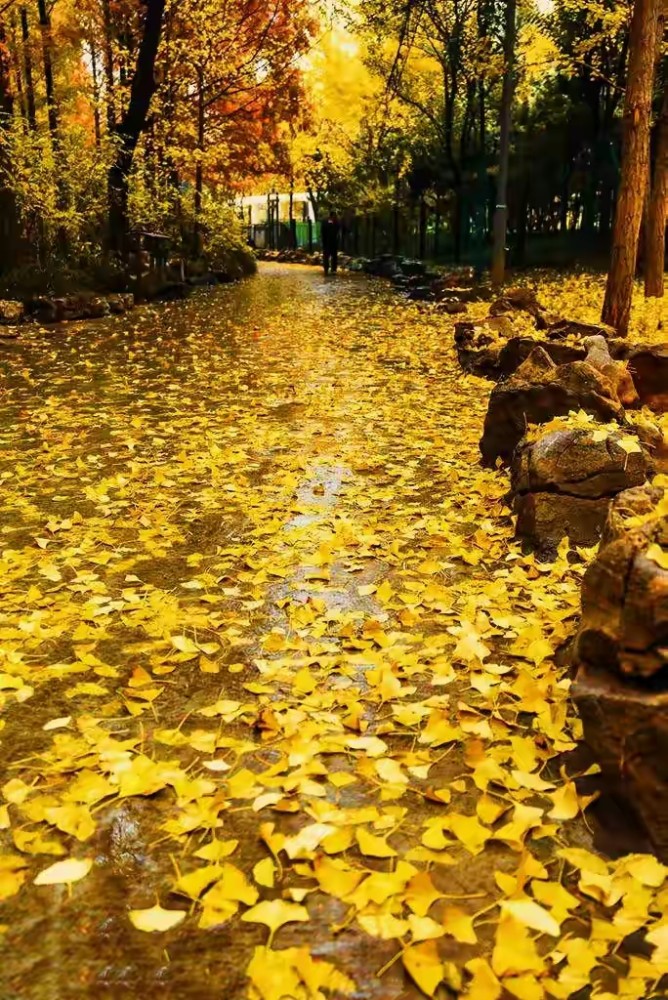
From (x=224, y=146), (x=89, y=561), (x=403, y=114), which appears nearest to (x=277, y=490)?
(x=89, y=561)

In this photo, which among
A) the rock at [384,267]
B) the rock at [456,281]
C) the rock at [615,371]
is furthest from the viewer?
the rock at [384,267]

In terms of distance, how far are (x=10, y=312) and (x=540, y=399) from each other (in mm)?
11729

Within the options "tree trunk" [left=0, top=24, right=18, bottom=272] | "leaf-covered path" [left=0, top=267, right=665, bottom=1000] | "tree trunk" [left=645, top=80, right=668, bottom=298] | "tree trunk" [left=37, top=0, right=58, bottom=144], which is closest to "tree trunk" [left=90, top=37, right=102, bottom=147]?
"tree trunk" [left=37, top=0, right=58, bottom=144]

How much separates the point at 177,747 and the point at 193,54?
2627 cm

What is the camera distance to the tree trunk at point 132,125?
18328 millimetres

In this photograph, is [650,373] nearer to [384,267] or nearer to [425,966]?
[425,966]

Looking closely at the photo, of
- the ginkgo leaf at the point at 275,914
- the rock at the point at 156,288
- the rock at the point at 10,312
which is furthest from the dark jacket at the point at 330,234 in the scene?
the ginkgo leaf at the point at 275,914

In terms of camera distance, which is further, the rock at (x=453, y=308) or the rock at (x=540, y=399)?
the rock at (x=453, y=308)

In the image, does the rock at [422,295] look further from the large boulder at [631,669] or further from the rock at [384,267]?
the large boulder at [631,669]

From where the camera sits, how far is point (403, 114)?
3316 cm

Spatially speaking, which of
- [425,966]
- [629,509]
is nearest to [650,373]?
[629,509]

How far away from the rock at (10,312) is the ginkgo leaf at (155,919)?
564 inches

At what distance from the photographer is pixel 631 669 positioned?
266cm

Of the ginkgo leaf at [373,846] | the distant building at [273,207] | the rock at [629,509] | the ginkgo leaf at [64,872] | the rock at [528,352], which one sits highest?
the distant building at [273,207]
